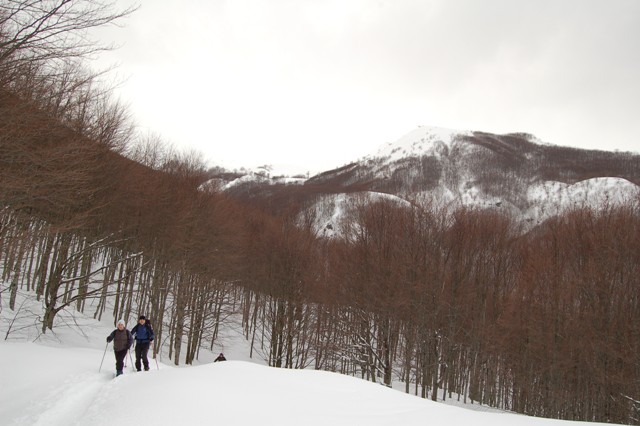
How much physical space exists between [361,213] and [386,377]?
403 inches

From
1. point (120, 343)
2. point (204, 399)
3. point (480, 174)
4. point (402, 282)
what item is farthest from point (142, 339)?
point (480, 174)

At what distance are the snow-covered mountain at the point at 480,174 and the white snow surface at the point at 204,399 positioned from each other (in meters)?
68.9

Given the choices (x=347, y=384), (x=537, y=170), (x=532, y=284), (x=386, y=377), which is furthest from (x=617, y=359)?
(x=537, y=170)

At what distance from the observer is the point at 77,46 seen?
5633 mm

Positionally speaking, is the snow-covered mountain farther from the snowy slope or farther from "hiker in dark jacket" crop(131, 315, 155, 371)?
the snowy slope

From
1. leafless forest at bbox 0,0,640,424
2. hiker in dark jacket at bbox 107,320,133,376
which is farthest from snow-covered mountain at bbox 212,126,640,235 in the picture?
hiker in dark jacket at bbox 107,320,133,376

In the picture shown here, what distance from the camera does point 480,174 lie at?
128875 mm

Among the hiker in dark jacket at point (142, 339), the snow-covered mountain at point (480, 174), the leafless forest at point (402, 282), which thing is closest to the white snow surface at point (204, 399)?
the hiker in dark jacket at point (142, 339)

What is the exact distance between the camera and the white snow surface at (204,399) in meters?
6.03

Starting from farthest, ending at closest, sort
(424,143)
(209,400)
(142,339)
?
(424,143) < (142,339) < (209,400)

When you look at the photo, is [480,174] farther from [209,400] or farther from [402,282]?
[209,400]

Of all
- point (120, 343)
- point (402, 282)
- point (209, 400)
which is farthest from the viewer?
point (402, 282)

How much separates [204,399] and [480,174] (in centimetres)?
13522

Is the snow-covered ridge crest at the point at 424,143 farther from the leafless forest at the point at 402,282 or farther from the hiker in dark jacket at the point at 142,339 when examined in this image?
the hiker in dark jacket at the point at 142,339
